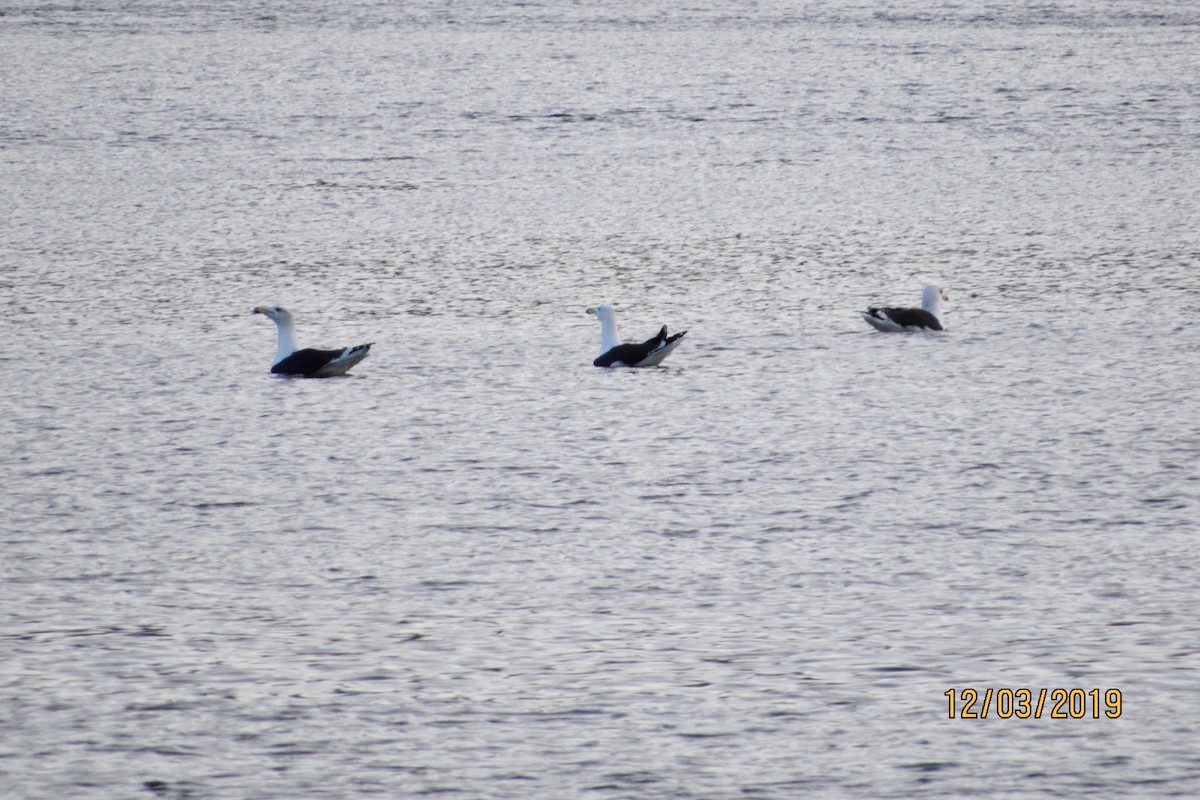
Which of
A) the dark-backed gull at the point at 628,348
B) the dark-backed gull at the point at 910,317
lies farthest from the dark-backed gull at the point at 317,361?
the dark-backed gull at the point at 910,317

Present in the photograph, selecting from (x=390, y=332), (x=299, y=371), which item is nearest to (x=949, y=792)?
(x=299, y=371)

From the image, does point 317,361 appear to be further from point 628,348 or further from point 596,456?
point 596,456

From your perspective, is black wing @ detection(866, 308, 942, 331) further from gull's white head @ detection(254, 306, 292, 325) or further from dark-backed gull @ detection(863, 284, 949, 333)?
gull's white head @ detection(254, 306, 292, 325)

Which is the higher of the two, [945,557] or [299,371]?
[299,371]

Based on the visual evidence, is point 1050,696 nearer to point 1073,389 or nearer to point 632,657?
point 632,657

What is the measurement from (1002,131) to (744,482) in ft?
51.7

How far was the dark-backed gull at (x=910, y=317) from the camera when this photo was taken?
44.0ft

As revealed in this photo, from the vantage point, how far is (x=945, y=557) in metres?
7.94

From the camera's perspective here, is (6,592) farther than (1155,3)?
No

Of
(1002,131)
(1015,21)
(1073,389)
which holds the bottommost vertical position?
(1073,389)

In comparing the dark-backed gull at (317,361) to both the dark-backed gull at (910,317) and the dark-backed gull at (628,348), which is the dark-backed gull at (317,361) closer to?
the dark-backed gull at (628,348)

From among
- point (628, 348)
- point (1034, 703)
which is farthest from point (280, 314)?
point (1034, 703)

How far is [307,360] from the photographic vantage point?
1244 centimetres

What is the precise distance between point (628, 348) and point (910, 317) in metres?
2.24
